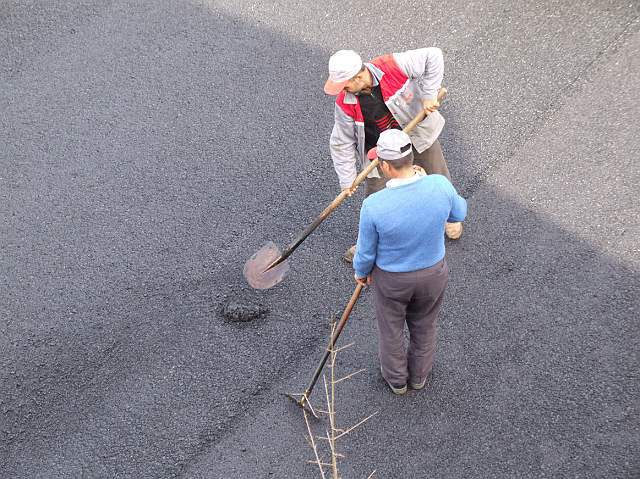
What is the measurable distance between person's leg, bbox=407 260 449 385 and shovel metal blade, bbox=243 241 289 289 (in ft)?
3.03

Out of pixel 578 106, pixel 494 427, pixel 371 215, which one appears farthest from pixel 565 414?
pixel 578 106

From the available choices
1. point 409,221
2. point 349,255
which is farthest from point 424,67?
point 349,255

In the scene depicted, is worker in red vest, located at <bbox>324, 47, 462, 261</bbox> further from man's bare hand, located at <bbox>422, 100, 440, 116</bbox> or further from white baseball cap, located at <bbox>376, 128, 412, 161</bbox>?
white baseball cap, located at <bbox>376, 128, 412, 161</bbox>

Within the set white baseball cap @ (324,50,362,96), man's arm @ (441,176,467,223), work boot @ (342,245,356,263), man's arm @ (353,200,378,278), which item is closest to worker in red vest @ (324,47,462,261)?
white baseball cap @ (324,50,362,96)

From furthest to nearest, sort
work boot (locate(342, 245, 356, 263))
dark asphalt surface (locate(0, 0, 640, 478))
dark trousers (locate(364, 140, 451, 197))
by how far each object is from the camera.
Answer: work boot (locate(342, 245, 356, 263)) < dark trousers (locate(364, 140, 451, 197)) < dark asphalt surface (locate(0, 0, 640, 478))

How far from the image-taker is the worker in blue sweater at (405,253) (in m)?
2.97

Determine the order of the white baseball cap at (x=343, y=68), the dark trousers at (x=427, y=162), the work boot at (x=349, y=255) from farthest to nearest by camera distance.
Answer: the work boot at (x=349, y=255) → the dark trousers at (x=427, y=162) → the white baseball cap at (x=343, y=68)

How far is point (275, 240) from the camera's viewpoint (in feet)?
14.9

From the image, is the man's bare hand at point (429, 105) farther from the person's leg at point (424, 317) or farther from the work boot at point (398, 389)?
the work boot at point (398, 389)

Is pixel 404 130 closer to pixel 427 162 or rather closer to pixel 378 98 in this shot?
pixel 378 98

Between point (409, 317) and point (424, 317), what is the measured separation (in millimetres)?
86

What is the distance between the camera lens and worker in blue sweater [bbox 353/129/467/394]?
9.73 feet

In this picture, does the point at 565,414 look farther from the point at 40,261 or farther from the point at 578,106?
the point at 40,261

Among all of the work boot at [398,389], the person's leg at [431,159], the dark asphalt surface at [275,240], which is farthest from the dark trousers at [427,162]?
the work boot at [398,389]
